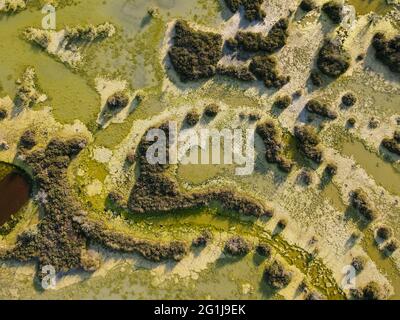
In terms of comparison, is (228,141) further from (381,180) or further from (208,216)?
(381,180)

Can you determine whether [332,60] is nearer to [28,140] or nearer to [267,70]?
[267,70]

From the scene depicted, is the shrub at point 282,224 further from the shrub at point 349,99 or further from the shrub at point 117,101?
the shrub at point 117,101

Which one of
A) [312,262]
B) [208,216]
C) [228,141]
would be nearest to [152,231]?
[208,216]

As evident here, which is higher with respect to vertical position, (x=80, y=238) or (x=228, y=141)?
(x=228, y=141)

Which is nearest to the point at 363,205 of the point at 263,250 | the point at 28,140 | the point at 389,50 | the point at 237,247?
the point at 263,250
